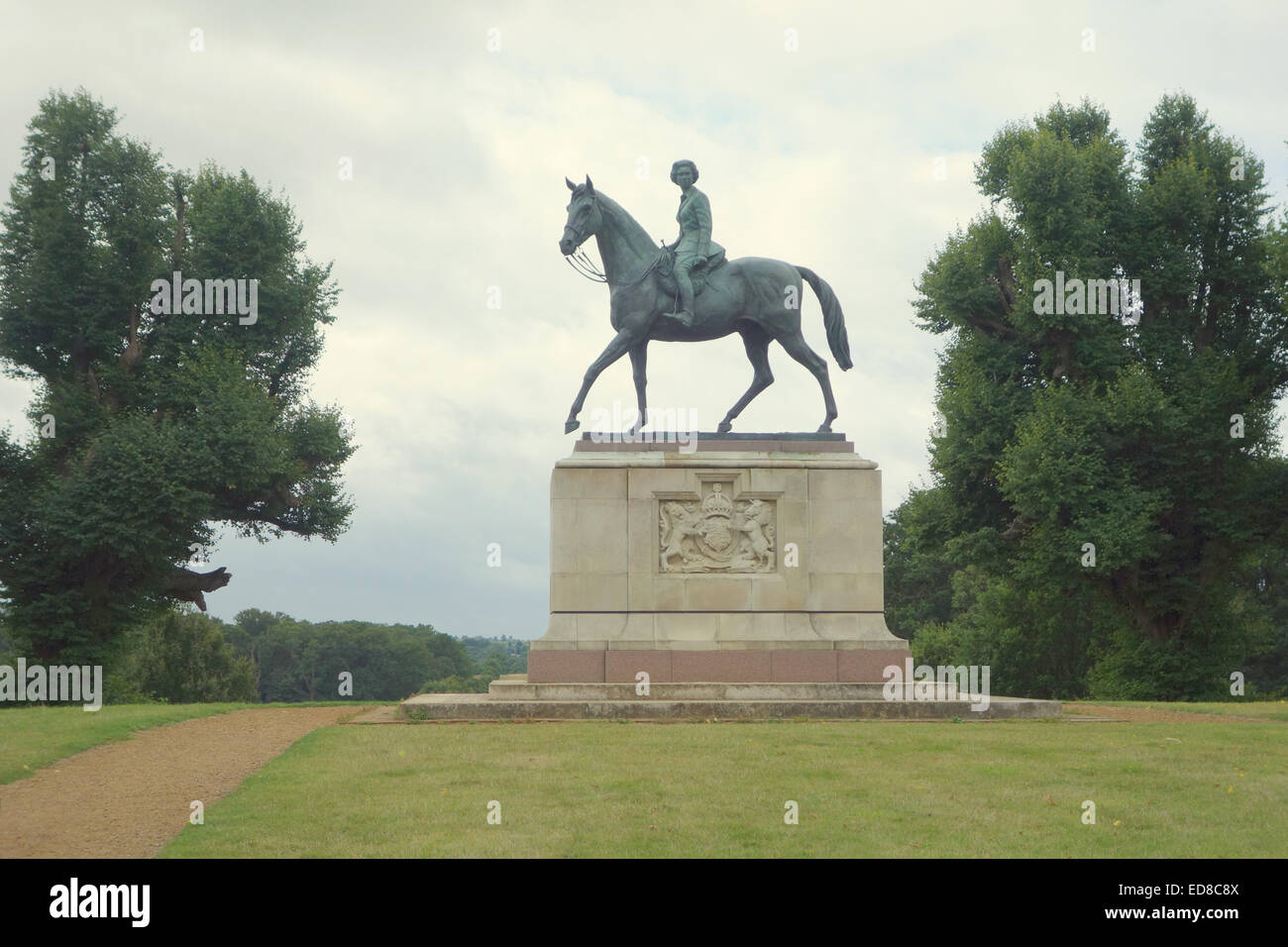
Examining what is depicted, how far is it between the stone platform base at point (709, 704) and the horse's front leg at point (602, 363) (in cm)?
459

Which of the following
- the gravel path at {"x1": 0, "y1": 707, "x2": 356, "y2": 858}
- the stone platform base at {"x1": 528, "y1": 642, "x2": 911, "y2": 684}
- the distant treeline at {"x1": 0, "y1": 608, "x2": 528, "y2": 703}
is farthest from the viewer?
the distant treeline at {"x1": 0, "y1": 608, "x2": 528, "y2": 703}

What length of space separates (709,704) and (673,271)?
7.44m

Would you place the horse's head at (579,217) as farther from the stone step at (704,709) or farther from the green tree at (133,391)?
the green tree at (133,391)

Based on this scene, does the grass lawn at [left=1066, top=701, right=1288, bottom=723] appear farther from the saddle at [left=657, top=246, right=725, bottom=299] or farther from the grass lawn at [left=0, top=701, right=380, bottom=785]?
the grass lawn at [left=0, top=701, right=380, bottom=785]

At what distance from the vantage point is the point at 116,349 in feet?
111

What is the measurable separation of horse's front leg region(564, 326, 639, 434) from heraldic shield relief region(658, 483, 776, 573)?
7.24ft

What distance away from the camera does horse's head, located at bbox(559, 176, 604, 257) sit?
65.2 ft

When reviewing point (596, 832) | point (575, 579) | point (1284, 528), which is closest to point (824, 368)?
point (575, 579)

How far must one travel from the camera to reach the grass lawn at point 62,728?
13992mm

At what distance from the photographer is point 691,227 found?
20500 mm

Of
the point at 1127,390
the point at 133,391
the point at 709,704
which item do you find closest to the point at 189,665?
the point at 133,391

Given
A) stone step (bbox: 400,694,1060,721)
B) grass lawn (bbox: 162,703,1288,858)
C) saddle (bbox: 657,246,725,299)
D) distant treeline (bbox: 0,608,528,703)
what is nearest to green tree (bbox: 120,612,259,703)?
distant treeline (bbox: 0,608,528,703)

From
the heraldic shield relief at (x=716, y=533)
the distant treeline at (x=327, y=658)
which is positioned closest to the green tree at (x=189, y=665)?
the distant treeline at (x=327, y=658)

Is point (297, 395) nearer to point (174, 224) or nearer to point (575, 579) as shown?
point (174, 224)
